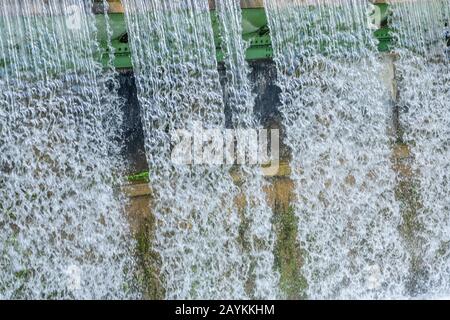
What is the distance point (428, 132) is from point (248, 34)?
7.23ft

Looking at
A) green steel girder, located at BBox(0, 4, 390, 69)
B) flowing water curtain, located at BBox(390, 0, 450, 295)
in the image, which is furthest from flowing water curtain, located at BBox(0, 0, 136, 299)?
flowing water curtain, located at BBox(390, 0, 450, 295)

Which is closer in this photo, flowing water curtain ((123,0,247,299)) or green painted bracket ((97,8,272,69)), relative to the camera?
green painted bracket ((97,8,272,69))

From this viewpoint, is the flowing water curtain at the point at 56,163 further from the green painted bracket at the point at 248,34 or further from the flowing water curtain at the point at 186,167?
the flowing water curtain at the point at 186,167

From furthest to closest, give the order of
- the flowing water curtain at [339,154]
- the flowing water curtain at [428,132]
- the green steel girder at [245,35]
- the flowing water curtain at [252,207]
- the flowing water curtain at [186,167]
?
1. the flowing water curtain at [428,132]
2. the flowing water curtain at [339,154]
3. the flowing water curtain at [252,207]
4. the flowing water curtain at [186,167]
5. the green steel girder at [245,35]

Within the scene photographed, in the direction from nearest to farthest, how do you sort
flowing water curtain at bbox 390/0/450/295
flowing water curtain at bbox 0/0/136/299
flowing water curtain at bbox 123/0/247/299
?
1. flowing water curtain at bbox 0/0/136/299
2. flowing water curtain at bbox 123/0/247/299
3. flowing water curtain at bbox 390/0/450/295

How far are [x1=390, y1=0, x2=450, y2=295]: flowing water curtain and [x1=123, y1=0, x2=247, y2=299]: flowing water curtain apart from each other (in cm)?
197

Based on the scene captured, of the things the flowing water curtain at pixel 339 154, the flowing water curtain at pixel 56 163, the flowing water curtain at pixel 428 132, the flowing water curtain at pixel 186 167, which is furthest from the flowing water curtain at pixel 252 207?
the flowing water curtain at pixel 428 132

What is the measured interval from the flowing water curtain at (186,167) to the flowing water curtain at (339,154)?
29.7 inches

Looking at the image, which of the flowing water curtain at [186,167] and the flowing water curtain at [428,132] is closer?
the flowing water curtain at [186,167]

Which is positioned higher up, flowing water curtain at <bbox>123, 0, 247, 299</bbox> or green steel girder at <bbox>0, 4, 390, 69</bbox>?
green steel girder at <bbox>0, 4, 390, 69</bbox>

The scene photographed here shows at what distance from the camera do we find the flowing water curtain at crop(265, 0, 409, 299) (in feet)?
31.0

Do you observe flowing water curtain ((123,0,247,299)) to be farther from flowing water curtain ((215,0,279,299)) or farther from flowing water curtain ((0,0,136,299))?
flowing water curtain ((0,0,136,299))

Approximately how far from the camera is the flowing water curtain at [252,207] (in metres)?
9.20

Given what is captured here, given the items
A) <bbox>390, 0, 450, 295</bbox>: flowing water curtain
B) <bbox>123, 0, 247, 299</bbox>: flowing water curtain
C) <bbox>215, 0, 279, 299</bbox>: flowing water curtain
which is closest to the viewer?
<bbox>123, 0, 247, 299</bbox>: flowing water curtain
